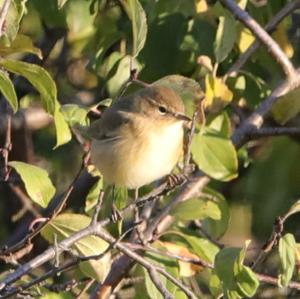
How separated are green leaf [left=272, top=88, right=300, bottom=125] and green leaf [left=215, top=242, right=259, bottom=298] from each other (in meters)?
0.96

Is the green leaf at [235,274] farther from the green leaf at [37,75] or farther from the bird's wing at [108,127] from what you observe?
the bird's wing at [108,127]

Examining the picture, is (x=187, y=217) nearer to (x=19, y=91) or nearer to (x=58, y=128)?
(x=58, y=128)

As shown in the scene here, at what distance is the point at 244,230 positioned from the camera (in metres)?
5.34

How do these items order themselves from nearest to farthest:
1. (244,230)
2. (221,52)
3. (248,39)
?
(221,52) < (248,39) < (244,230)

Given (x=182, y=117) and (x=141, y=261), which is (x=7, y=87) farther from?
(x=182, y=117)

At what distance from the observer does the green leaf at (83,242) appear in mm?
3094

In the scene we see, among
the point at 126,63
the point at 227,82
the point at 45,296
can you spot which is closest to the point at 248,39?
the point at 227,82

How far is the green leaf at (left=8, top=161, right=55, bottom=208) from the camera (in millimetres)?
2895

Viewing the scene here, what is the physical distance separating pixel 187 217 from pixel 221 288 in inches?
16.8

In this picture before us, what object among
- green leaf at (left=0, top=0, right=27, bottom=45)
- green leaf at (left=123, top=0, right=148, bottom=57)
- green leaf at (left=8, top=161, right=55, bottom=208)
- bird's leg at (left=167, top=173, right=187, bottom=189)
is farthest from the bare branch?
green leaf at (left=0, top=0, right=27, bottom=45)

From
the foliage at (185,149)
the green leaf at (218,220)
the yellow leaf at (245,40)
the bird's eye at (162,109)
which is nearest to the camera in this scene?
the foliage at (185,149)

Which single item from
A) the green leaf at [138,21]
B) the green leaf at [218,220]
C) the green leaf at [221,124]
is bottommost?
the green leaf at [218,220]

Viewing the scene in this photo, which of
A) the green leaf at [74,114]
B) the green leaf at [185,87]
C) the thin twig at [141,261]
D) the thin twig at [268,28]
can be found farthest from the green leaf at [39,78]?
the thin twig at [268,28]

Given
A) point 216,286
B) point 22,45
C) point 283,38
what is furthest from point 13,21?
point 283,38
